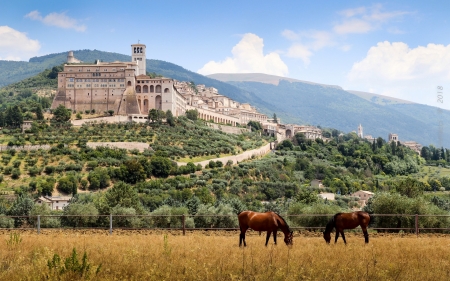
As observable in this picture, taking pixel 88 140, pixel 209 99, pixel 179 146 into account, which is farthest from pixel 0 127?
pixel 209 99

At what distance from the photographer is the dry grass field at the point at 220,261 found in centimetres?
812

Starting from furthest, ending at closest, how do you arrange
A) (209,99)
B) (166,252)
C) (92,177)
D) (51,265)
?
(209,99)
(92,177)
(166,252)
(51,265)

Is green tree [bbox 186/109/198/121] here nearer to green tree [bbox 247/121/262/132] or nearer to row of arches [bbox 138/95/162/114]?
row of arches [bbox 138/95/162/114]

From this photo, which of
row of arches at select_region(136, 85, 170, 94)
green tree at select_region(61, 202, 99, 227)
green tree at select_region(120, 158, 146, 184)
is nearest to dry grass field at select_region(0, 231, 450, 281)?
green tree at select_region(61, 202, 99, 227)

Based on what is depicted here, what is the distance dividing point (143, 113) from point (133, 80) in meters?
5.87

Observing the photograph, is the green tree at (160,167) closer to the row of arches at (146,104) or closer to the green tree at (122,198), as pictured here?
the green tree at (122,198)

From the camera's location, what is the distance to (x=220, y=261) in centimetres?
923

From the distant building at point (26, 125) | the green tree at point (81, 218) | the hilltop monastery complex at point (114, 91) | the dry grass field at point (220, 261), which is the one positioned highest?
the hilltop monastery complex at point (114, 91)

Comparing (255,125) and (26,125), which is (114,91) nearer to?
(26,125)

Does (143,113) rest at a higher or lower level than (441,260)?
higher

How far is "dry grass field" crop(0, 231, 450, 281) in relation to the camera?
812cm

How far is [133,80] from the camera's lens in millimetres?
83625

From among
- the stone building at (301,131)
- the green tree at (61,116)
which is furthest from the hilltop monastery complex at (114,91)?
the stone building at (301,131)

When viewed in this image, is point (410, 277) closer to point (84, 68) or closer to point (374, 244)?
point (374, 244)
